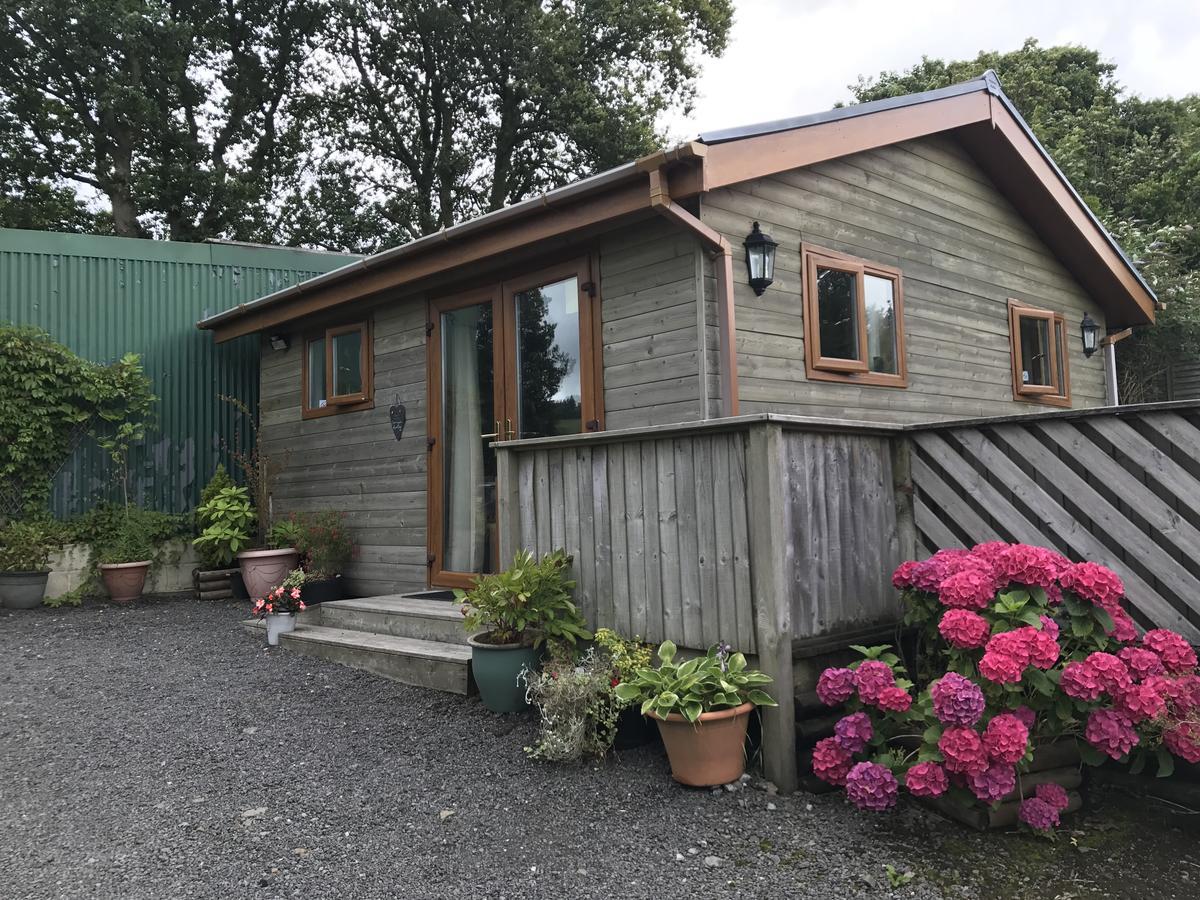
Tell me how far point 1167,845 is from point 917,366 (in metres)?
4.24

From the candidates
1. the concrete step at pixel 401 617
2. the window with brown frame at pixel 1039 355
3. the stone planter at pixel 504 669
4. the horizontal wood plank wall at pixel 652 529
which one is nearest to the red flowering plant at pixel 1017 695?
the horizontal wood plank wall at pixel 652 529

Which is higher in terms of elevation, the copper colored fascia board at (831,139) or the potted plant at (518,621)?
the copper colored fascia board at (831,139)

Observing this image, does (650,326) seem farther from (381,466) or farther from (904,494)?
(381,466)

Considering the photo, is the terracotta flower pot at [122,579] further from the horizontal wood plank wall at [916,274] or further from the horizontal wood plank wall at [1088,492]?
the horizontal wood plank wall at [1088,492]

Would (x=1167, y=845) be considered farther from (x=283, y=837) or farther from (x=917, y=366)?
(x=917, y=366)

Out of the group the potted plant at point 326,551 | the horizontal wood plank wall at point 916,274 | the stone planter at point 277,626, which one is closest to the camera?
the horizontal wood plank wall at point 916,274

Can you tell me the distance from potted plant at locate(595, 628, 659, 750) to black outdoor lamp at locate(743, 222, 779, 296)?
2456 millimetres

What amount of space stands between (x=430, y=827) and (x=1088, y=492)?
280 cm

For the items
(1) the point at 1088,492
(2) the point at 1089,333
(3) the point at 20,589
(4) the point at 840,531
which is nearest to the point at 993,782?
(4) the point at 840,531

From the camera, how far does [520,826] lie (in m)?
2.80

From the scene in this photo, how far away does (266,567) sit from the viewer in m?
7.24

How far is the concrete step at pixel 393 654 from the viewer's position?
437 cm

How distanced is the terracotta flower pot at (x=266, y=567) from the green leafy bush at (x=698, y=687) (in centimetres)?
504

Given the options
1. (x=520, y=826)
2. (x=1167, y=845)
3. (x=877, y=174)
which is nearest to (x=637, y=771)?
Result: (x=520, y=826)
